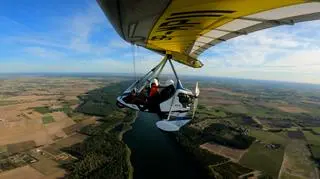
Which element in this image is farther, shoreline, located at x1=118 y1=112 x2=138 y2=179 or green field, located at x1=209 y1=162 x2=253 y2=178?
green field, located at x1=209 y1=162 x2=253 y2=178

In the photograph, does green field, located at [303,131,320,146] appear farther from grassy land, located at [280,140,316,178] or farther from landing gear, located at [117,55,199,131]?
landing gear, located at [117,55,199,131]

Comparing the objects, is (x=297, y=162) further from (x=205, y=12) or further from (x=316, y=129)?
(x=205, y=12)

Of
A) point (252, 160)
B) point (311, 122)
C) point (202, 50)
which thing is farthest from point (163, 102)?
point (311, 122)

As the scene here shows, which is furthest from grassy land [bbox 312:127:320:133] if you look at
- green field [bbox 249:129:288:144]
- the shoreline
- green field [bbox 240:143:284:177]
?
the shoreline

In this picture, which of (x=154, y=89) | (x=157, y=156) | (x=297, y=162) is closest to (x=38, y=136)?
(x=157, y=156)

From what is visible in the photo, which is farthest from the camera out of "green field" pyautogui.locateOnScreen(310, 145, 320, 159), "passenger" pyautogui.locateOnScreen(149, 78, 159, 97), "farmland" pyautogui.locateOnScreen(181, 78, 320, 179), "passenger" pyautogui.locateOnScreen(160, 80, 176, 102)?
"green field" pyautogui.locateOnScreen(310, 145, 320, 159)
